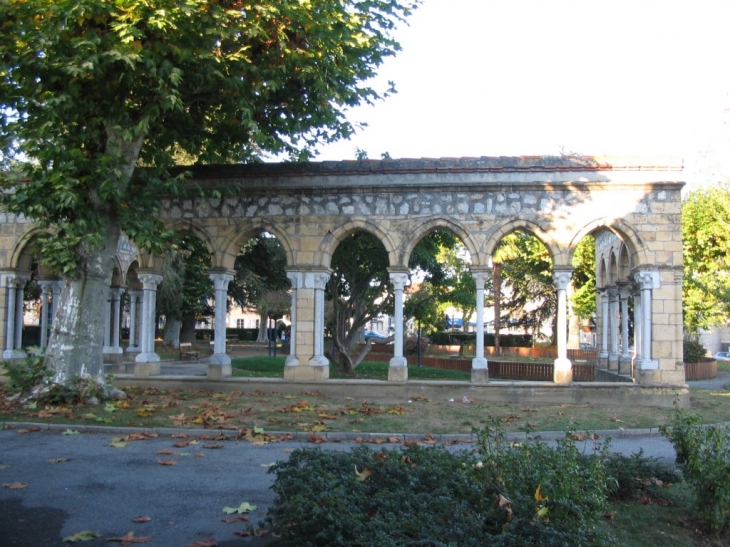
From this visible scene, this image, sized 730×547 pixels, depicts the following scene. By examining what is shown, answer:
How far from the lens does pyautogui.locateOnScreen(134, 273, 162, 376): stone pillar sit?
48.3 feet

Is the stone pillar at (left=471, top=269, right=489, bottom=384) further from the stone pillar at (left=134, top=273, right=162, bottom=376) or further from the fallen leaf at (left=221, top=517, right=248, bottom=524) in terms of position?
the fallen leaf at (left=221, top=517, right=248, bottom=524)

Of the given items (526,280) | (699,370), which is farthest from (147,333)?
(526,280)

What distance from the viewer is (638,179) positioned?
13.5m

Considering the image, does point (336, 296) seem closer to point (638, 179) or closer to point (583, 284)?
point (638, 179)

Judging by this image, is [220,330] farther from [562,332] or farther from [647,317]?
[647,317]

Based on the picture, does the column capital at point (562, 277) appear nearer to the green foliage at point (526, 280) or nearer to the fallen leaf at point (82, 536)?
the fallen leaf at point (82, 536)

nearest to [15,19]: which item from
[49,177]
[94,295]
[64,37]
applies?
[64,37]

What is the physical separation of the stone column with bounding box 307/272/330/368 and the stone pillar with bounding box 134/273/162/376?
138 inches

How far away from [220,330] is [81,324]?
12.0ft

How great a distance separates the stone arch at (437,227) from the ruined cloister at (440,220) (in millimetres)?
21

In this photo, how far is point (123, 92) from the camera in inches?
429

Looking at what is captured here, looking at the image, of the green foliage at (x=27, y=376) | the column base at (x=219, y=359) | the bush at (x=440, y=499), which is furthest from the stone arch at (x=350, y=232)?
the bush at (x=440, y=499)

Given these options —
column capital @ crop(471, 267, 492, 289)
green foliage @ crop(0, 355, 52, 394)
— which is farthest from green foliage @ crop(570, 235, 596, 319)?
green foliage @ crop(0, 355, 52, 394)

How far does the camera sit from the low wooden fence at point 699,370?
24.6 metres
